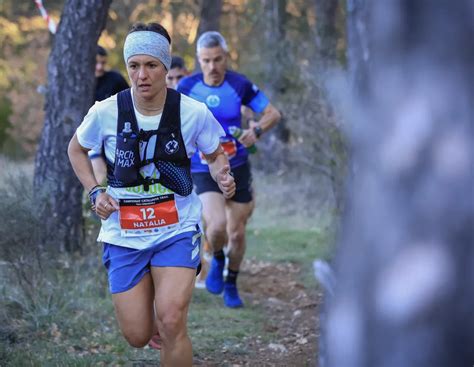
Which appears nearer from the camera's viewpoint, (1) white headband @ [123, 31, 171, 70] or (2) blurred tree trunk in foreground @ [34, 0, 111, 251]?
(1) white headband @ [123, 31, 171, 70]

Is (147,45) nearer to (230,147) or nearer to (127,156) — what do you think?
(127,156)

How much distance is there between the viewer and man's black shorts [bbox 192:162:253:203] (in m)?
7.61

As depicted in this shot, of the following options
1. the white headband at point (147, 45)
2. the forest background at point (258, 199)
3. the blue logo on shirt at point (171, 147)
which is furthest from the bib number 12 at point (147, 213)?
the forest background at point (258, 199)

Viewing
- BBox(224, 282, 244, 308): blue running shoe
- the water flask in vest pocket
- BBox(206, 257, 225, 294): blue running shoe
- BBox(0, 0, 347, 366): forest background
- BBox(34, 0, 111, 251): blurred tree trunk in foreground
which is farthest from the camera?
BBox(34, 0, 111, 251): blurred tree trunk in foreground

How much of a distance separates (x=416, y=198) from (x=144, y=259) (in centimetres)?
303

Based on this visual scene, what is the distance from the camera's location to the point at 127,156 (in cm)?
455

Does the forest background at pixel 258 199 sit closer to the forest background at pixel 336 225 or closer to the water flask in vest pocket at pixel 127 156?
the forest background at pixel 336 225

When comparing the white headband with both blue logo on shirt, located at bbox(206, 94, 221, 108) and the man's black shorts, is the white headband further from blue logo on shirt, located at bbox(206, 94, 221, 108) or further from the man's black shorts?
the man's black shorts

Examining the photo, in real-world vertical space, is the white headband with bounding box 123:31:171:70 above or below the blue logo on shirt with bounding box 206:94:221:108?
below

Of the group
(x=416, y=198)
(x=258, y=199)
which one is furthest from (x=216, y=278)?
(x=258, y=199)

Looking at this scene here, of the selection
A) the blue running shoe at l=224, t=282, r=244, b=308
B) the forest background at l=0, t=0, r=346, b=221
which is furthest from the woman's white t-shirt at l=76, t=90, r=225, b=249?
the forest background at l=0, t=0, r=346, b=221

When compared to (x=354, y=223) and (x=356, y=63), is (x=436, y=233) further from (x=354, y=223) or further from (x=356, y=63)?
(x=356, y=63)

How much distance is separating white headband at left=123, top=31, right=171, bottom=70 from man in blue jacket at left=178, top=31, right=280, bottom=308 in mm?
2697

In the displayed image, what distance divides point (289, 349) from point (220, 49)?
2.81 m
